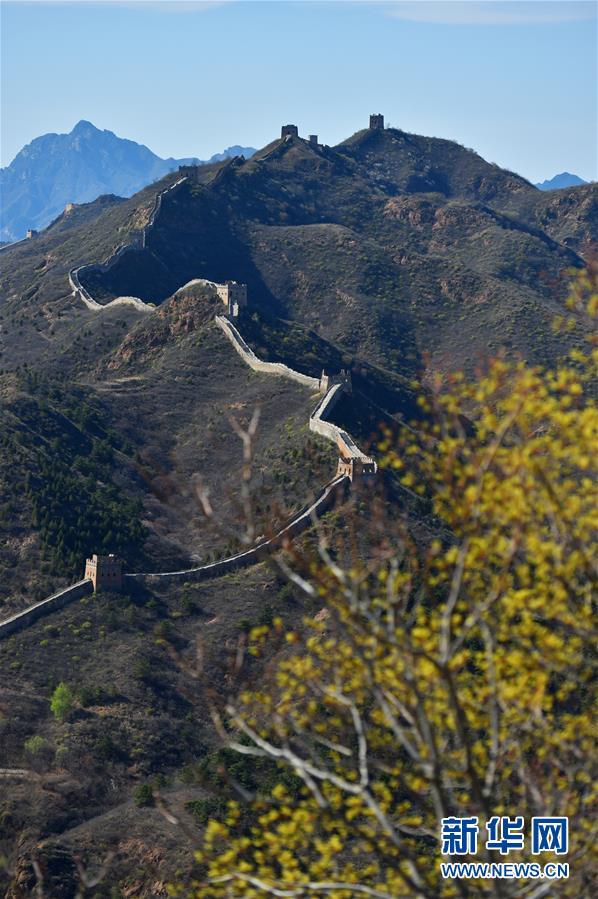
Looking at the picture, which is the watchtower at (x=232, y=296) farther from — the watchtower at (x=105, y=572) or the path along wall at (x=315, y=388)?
the watchtower at (x=105, y=572)

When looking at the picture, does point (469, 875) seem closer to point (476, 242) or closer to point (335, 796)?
point (335, 796)

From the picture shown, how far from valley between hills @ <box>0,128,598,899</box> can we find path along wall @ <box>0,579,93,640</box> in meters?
0.62

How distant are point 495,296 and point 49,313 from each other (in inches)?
2024

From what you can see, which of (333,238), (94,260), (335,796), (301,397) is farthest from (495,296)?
(335,796)

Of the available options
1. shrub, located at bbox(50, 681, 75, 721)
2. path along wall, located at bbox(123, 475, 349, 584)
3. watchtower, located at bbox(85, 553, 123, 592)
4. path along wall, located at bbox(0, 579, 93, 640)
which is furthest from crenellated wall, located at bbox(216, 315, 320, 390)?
shrub, located at bbox(50, 681, 75, 721)

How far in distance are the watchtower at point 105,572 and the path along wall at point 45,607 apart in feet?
1.84

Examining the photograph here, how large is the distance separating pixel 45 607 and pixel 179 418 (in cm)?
3487

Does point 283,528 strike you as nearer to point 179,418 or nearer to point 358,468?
point 358,468

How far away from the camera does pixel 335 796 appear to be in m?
24.1

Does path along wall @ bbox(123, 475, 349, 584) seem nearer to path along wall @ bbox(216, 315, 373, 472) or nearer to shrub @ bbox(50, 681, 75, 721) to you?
path along wall @ bbox(216, 315, 373, 472)

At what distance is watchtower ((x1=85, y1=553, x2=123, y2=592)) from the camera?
74375mm

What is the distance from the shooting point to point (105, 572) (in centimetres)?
7450

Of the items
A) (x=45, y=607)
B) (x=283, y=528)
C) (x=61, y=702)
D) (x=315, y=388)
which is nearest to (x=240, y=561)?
(x=45, y=607)

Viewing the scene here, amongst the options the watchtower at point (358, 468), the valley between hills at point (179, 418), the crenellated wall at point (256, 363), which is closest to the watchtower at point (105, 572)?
the valley between hills at point (179, 418)
